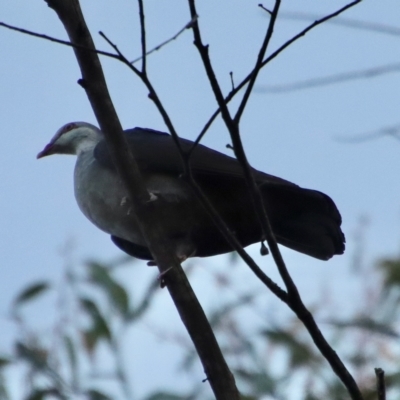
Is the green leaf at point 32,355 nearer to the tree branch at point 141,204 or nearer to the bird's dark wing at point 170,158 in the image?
the bird's dark wing at point 170,158

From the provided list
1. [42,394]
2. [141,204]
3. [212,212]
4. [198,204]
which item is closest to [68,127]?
[198,204]

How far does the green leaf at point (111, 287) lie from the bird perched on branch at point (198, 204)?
37 cm

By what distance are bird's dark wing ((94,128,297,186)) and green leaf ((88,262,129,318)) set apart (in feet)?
2.84

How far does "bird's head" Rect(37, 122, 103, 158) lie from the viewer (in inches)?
209

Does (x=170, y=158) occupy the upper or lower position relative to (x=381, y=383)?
upper

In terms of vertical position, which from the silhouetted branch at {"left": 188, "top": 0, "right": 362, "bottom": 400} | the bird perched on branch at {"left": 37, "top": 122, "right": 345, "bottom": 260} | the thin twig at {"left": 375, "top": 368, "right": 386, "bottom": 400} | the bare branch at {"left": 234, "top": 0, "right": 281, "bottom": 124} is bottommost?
the thin twig at {"left": 375, "top": 368, "right": 386, "bottom": 400}

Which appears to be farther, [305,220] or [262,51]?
[305,220]

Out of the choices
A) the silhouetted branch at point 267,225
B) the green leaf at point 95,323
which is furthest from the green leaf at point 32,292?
the silhouetted branch at point 267,225

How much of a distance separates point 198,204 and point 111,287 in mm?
1021

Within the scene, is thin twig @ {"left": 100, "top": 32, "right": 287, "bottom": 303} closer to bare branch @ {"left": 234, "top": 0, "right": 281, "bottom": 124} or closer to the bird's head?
bare branch @ {"left": 234, "top": 0, "right": 281, "bottom": 124}

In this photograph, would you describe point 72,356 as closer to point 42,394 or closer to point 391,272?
point 42,394

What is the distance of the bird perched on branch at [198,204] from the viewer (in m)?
3.96

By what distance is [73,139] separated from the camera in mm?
5445

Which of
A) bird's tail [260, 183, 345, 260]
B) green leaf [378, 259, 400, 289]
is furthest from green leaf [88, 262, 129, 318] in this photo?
green leaf [378, 259, 400, 289]
